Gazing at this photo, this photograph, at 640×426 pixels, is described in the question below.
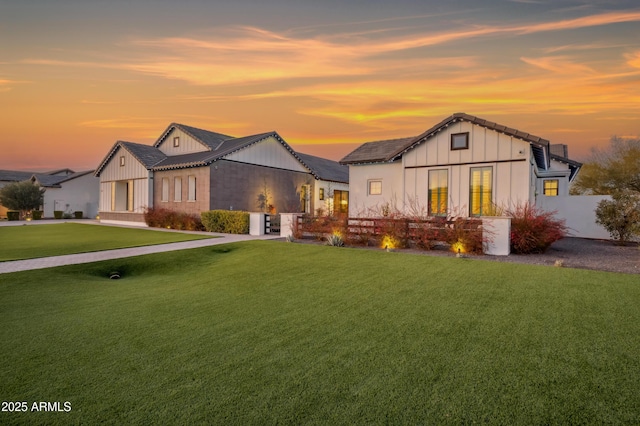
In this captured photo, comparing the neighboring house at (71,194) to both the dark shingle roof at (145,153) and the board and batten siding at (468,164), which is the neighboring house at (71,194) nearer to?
the dark shingle roof at (145,153)

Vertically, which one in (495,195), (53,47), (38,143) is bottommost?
(495,195)

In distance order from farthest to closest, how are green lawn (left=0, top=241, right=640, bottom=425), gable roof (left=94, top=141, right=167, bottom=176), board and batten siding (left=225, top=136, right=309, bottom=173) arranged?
gable roof (left=94, top=141, right=167, bottom=176) < board and batten siding (left=225, top=136, right=309, bottom=173) < green lawn (left=0, top=241, right=640, bottom=425)

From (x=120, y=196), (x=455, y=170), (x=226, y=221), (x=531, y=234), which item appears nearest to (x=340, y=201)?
(x=226, y=221)

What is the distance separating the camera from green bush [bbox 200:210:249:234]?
16.8 meters

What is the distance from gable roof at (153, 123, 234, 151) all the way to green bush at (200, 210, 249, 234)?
7.03 m

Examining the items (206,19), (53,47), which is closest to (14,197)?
(53,47)

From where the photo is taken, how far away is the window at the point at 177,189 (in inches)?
869

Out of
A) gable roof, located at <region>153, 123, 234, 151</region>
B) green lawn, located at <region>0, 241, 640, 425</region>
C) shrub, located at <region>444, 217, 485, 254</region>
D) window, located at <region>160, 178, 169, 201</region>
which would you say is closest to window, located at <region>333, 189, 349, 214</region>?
gable roof, located at <region>153, 123, 234, 151</region>

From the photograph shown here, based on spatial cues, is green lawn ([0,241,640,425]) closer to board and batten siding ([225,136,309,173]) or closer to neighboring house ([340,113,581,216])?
neighboring house ([340,113,581,216])

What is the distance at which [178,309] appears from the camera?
203 inches

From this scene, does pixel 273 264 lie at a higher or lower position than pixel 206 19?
lower

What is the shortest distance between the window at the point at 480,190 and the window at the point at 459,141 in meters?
1.14

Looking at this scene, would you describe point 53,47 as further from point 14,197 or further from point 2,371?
point 14,197

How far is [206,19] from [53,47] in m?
7.71
